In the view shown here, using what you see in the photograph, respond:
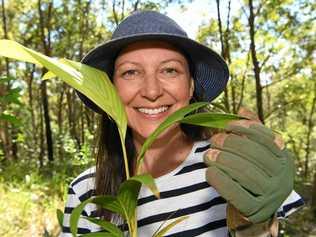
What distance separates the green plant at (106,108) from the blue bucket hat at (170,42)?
49cm

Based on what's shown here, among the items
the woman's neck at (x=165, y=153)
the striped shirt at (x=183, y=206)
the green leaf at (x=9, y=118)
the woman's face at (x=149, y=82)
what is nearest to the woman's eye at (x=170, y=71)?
the woman's face at (x=149, y=82)

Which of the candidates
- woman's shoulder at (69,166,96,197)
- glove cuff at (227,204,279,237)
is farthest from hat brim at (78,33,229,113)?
glove cuff at (227,204,279,237)

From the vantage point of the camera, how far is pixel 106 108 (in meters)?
1.00

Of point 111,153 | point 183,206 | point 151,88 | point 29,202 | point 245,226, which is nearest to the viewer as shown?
point 245,226

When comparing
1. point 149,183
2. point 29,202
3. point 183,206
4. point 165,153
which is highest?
point 149,183

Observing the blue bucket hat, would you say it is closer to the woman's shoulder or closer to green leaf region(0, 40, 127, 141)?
the woman's shoulder

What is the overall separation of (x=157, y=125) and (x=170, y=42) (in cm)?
31

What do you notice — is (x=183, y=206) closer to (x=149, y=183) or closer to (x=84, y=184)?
(x=84, y=184)

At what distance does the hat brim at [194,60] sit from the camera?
1525 mm

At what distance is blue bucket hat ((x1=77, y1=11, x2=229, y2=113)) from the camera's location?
151cm

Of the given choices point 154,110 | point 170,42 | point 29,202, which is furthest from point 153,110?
point 29,202

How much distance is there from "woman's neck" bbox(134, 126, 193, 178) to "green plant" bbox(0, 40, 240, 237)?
0.77 metres

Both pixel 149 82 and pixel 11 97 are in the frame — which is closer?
pixel 149 82

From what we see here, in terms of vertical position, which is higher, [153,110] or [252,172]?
[153,110]
